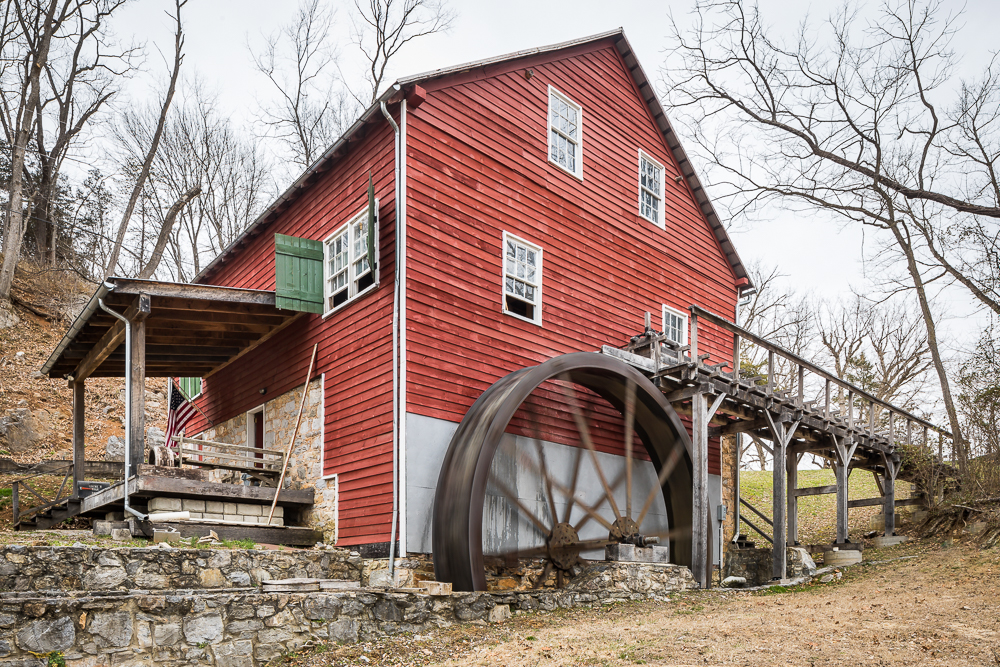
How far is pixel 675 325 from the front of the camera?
15156 millimetres

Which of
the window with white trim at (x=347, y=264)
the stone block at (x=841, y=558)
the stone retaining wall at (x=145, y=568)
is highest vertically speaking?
the window with white trim at (x=347, y=264)

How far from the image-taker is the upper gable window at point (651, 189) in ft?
48.6

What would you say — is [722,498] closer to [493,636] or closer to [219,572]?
[493,636]

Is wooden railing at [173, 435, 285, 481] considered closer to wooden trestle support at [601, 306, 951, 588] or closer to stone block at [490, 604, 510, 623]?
stone block at [490, 604, 510, 623]

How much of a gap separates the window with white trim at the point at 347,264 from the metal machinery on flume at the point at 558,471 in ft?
8.01

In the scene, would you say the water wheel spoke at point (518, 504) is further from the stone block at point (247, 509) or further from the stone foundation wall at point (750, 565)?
the stone foundation wall at point (750, 565)

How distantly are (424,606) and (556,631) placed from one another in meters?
1.33

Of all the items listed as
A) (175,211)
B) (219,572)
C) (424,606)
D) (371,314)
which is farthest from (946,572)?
(175,211)

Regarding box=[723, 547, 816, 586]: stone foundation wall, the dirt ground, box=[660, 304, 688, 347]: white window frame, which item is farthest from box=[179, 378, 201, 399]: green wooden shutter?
box=[723, 547, 816, 586]: stone foundation wall

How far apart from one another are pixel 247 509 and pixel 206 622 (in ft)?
15.0

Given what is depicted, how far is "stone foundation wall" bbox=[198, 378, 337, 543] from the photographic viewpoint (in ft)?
35.2

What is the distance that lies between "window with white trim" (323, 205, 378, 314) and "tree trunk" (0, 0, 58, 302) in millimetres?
12357

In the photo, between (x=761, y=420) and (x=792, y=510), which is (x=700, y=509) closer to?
(x=761, y=420)

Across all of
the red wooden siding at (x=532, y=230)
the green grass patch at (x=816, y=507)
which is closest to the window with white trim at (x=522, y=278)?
the red wooden siding at (x=532, y=230)
